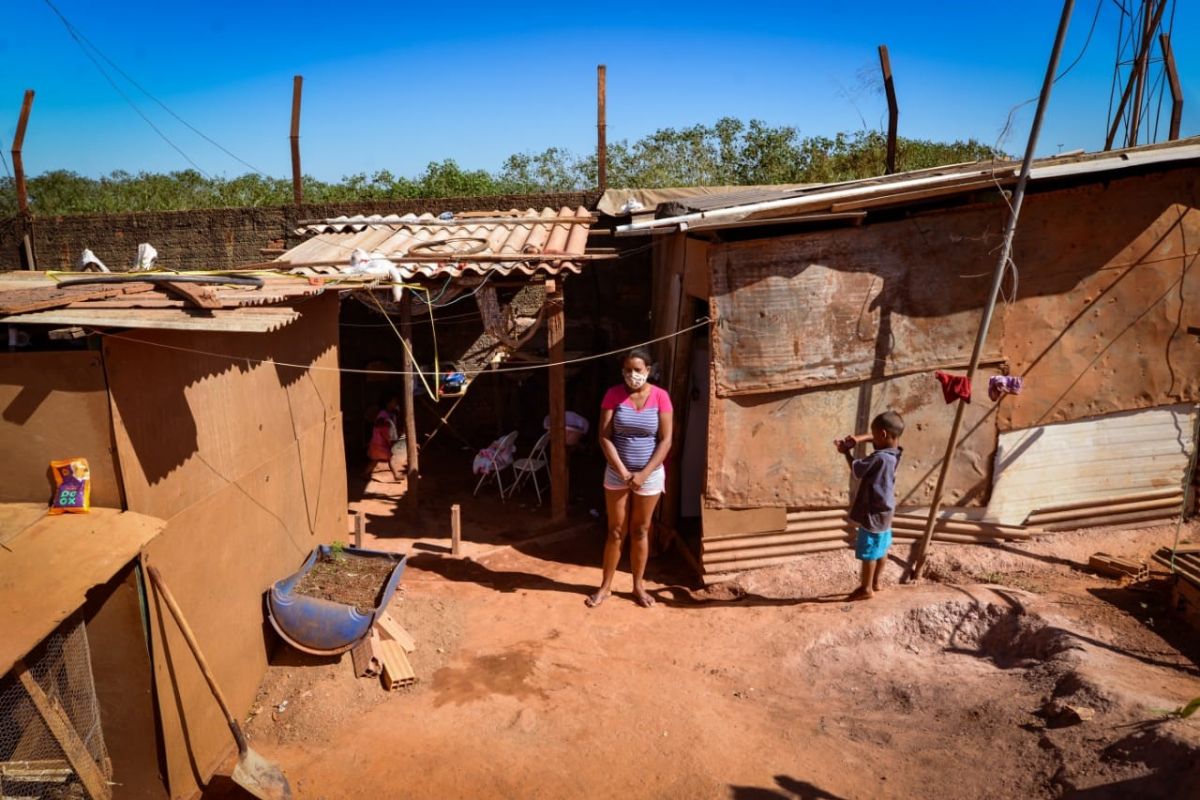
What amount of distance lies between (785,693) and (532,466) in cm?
437

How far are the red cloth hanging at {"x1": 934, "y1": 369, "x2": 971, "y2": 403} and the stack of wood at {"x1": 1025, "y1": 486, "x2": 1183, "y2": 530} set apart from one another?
1.60 m

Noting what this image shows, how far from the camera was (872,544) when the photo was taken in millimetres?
5312

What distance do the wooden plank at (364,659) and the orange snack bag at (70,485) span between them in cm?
204

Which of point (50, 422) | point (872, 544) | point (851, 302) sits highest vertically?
point (851, 302)

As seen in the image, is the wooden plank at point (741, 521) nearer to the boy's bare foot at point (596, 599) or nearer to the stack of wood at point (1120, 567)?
the boy's bare foot at point (596, 599)

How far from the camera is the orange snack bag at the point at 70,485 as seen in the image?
3422 mm

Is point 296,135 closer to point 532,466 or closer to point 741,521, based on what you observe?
point 532,466

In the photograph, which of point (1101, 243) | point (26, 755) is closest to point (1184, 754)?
point (1101, 243)

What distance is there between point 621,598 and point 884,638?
2.09m

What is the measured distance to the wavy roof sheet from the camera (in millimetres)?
6840

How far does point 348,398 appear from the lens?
1020 cm

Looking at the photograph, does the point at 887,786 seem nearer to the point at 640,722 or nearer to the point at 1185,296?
the point at 640,722

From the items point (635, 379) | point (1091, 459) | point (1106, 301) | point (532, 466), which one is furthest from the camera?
point (532, 466)

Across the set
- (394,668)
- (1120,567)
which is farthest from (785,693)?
(1120,567)
